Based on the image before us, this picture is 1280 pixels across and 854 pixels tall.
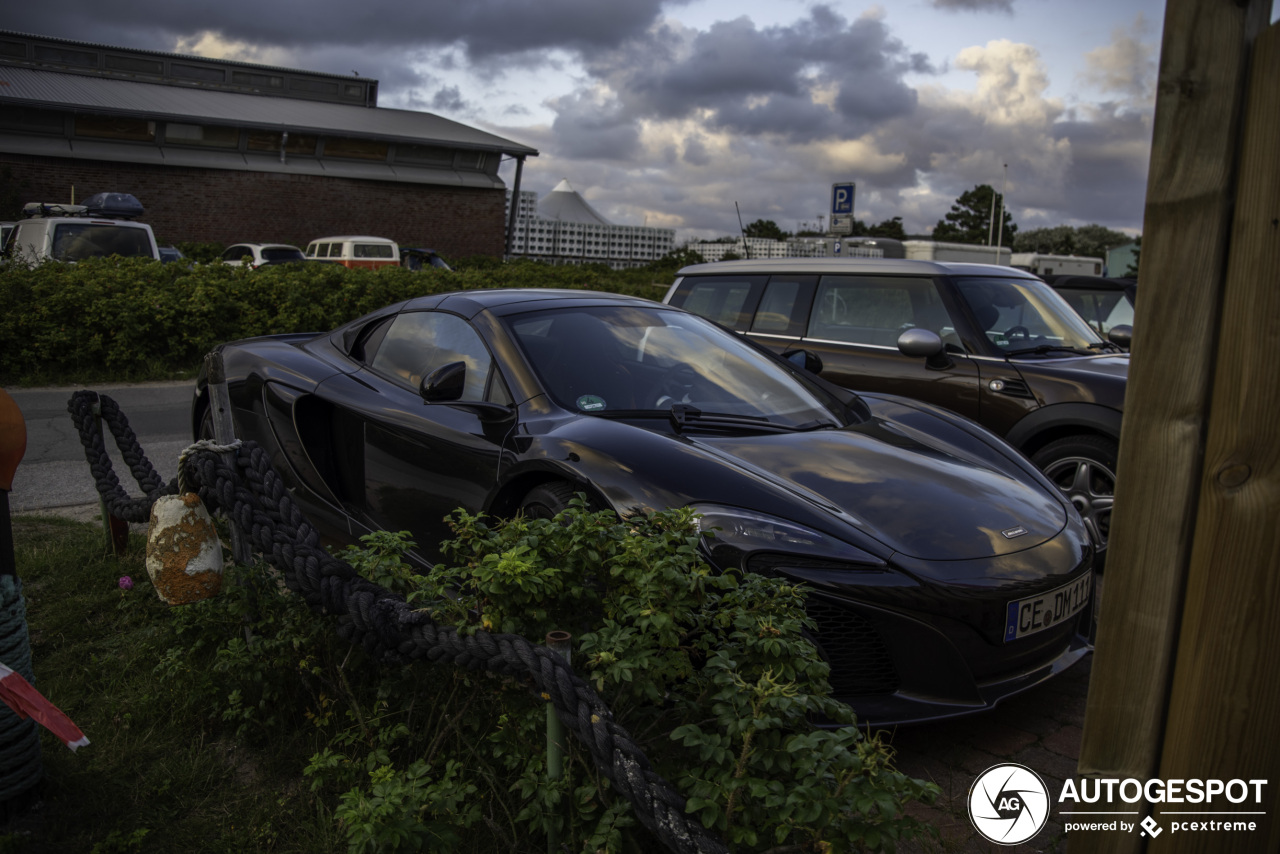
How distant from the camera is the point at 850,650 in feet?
8.56

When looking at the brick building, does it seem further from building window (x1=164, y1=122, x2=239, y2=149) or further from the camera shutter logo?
the camera shutter logo

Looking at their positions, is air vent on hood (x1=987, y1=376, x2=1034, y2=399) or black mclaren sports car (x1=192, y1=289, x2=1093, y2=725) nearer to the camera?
black mclaren sports car (x1=192, y1=289, x2=1093, y2=725)

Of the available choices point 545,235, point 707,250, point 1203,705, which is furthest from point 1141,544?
point 545,235

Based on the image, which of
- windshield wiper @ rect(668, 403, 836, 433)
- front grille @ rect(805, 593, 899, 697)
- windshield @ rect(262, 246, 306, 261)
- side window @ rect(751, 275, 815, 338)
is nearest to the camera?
front grille @ rect(805, 593, 899, 697)

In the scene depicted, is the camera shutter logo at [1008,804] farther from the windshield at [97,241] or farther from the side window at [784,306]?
the windshield at [97,241]

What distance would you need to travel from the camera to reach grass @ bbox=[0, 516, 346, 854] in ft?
6.96

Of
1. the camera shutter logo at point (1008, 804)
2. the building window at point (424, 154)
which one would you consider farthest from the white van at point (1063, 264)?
the camera shutter logo at point (1008, 804)

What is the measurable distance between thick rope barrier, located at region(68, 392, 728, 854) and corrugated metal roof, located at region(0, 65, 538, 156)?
30.6 metres

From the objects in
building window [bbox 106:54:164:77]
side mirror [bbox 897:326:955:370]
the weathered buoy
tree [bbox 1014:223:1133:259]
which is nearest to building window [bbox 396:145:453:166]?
building window [bbox 106:54:164:77]

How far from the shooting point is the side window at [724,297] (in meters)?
6.86

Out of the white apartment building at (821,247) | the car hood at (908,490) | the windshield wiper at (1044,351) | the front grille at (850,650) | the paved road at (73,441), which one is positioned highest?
the white apartment building at (821,247)

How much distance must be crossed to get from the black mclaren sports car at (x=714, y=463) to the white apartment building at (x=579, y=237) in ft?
103

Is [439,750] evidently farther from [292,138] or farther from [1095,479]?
[292,138]

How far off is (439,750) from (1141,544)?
1.59 m
